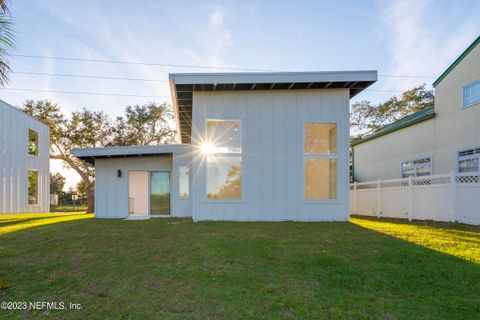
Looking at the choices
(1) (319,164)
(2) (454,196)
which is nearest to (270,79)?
(1) (319,164)

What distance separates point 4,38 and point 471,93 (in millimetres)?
11363

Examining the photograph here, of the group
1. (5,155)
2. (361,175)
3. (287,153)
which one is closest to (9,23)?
(287,153)

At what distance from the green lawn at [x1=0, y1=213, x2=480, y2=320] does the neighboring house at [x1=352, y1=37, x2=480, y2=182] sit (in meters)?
4.82

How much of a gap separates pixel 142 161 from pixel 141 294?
7.65m

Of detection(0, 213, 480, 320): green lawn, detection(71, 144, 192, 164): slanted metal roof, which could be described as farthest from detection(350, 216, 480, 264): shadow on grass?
detection(71, 144, 192, 164): slanted metal roof

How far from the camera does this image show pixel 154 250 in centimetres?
439

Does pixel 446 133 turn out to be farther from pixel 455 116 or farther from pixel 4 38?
pixel 4 38

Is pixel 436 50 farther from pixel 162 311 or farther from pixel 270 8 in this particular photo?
pixel 162 311

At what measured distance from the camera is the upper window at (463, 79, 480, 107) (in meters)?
8.20

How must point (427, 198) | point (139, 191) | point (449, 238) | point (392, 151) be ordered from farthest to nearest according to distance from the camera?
1. point (139, 191)
2. point (392, 151)
3. point (427, 198)
4. point (449, 238)

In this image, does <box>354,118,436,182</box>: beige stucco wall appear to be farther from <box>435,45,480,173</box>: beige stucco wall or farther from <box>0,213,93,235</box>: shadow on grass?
<box>0,213,93,235</box>: shadow on grass

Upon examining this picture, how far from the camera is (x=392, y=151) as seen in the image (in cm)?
1248

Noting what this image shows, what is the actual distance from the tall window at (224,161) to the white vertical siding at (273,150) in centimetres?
16

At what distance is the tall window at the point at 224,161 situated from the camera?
24.5 feet
